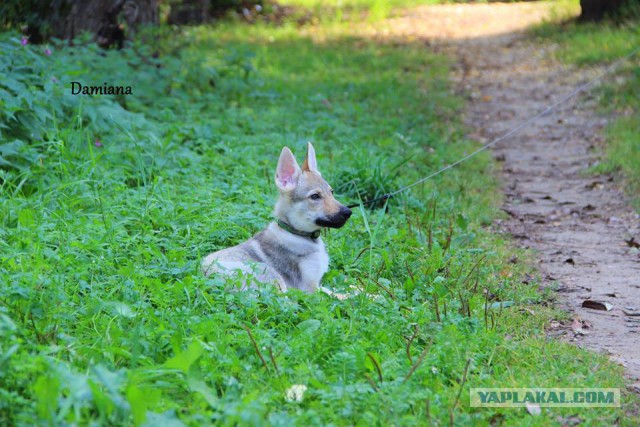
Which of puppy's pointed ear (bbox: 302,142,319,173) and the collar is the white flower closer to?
the collar

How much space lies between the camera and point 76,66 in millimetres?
8641

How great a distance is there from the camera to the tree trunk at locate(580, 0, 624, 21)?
15.9 m

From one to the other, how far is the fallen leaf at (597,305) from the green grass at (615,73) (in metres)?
2.64

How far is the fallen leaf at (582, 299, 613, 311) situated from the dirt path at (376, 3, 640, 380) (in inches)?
1.9

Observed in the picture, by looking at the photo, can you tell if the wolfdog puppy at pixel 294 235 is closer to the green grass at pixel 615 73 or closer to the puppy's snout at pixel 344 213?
the puppy's snout at pixel 344 213

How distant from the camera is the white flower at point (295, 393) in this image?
370 cm

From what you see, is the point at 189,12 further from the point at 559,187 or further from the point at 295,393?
the point at 295,393

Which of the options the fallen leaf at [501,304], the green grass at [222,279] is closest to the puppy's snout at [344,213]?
the green grass at [222,279]

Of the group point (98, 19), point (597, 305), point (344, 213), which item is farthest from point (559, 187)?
point (98, 19)

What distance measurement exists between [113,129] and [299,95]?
4118 mm

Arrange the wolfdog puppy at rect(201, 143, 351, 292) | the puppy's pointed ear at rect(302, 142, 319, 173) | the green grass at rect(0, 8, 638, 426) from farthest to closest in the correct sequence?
the puppy's pointed ear at rect(302, 142, 319, 173)
the wolfdog puppy at rect(201, 143, 351, 292)
the green grass at rect(0, 8, 638, 426)

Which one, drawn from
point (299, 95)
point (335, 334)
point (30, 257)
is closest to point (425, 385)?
point (335, 334)

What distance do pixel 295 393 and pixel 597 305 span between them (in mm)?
2726

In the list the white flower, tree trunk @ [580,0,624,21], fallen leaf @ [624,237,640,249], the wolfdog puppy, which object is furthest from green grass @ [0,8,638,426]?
tree trunk @ [580,0,624,21]
